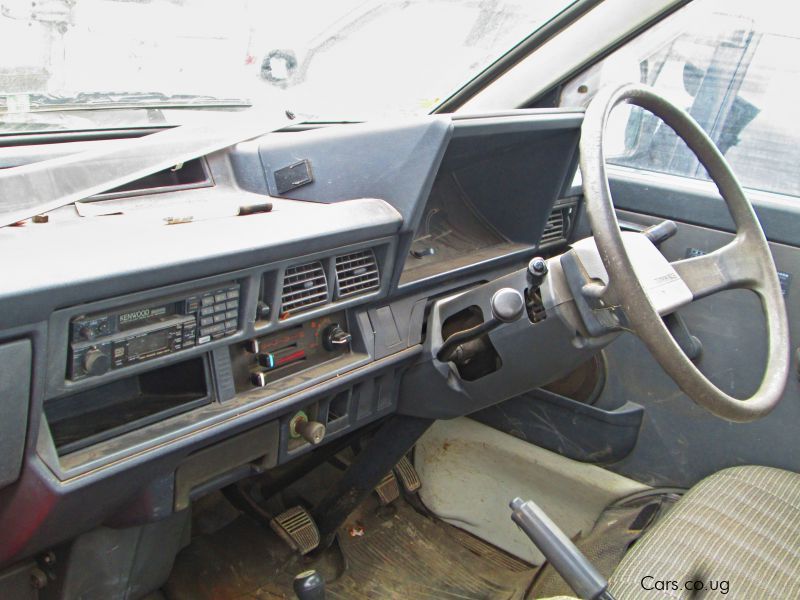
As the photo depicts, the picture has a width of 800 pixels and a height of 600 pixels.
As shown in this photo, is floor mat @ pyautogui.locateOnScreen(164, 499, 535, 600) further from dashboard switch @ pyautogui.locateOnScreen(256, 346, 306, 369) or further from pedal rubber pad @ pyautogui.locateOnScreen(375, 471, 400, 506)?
dashboard switch @ pyautogui.locateOnScreen(256, 346, 306, 369)

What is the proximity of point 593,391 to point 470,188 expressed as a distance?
0.76 metres

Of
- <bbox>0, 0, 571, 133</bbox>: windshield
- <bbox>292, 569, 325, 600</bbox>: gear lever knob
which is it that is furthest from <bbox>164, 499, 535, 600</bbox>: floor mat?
<bbox>0, 0, 571, 133</bbox>: windshield

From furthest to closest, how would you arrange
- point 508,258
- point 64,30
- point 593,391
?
point 593,391 < point 508,258 < point 64,30

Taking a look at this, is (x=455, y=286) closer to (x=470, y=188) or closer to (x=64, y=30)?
(x=470, y=188)

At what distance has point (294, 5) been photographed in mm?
1908

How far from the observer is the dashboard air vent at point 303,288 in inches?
58.3

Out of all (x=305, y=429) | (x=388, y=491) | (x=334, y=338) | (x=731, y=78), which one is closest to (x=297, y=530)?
(x=388, y=491)

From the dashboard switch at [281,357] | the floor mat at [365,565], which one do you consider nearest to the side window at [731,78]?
the dashboard switch at [281,357]

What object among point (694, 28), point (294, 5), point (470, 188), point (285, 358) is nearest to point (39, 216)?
point (285, 358)

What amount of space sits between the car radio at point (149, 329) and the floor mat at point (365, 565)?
1127 millimetres

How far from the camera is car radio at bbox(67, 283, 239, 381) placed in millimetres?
1188

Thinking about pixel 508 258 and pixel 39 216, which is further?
pixel 508 258

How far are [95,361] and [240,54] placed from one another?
96 cm

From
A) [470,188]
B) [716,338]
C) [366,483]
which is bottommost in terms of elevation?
[366,483]
